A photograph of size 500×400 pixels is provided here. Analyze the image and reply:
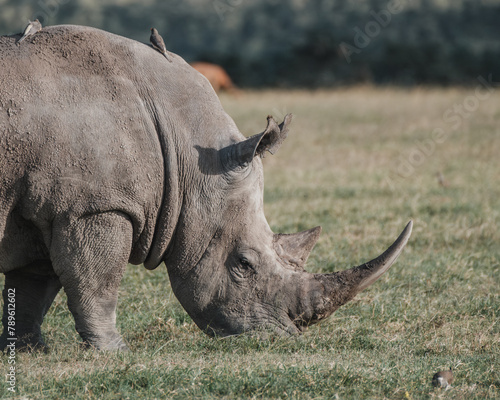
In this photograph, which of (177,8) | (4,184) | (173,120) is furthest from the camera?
(177,8)

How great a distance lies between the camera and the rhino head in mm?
5254

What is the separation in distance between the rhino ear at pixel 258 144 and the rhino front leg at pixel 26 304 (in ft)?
4.91

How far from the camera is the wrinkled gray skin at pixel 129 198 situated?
15.8ft

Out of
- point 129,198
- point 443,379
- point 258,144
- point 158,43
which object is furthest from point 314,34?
point 443,379

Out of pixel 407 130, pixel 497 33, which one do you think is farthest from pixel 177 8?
pixel 407 130

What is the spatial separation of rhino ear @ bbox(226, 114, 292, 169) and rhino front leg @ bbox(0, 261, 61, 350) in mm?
1496

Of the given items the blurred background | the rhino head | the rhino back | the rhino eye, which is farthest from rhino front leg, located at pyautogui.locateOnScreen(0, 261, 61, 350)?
the blurred background

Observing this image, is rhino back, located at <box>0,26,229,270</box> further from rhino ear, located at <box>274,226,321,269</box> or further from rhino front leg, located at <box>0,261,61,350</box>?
rhino ear, located at <box>274,226,321,269</box>

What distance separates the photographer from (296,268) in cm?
545

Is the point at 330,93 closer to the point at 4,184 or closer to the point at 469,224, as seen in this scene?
the point at 469,224

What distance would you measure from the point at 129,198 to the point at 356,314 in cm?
226

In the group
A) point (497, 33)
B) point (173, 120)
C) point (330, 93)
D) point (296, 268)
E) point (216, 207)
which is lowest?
point (296, 268)

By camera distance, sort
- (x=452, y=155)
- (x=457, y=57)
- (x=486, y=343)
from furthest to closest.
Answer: (x=457, y=57) → (x=452, y=155) → (x=486, y=343)

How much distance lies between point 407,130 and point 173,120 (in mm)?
11357
